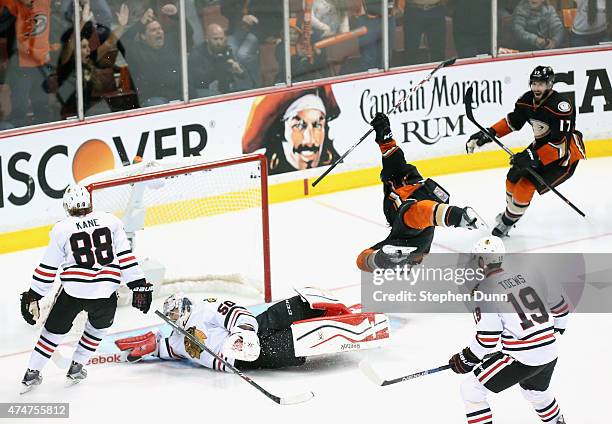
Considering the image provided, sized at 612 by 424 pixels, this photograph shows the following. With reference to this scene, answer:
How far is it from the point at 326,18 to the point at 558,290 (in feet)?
13.4

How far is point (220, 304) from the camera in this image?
608 cm

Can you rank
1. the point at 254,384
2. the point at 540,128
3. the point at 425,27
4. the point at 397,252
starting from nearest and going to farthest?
the point at 254,384 → the point at 397,252 → the point at 540,128 → the point at 425,27

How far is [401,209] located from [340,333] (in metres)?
0.87

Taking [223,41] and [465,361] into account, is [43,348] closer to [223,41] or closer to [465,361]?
[465,361]

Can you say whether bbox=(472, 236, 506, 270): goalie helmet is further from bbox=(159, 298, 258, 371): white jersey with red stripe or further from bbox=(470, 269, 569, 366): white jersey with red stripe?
bbox=(159, 298, 258, 371): white jersey with red stripe

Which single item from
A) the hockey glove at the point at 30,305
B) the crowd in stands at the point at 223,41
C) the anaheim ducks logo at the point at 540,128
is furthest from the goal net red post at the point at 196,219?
the anaheim ducks logo at the point at 540,128

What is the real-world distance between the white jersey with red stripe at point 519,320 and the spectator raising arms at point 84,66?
3.84 m

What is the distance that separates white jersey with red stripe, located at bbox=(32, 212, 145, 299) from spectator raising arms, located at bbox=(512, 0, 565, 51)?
→ 4.80 metres

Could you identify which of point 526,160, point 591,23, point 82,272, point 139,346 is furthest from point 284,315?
point 591,23

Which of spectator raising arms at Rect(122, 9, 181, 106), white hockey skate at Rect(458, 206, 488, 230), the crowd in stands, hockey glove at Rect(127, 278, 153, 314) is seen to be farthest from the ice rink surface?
spectator raising arms at Rect(122, 9, 181, 106)

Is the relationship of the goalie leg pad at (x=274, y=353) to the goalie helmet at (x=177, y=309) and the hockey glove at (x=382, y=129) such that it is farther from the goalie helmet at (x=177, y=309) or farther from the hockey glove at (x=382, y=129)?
the hockey glove at (x=382, y=129)

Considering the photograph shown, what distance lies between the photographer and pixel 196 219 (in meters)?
6.82

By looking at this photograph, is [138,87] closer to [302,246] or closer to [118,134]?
[118,134]

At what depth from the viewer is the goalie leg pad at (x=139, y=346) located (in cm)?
636
